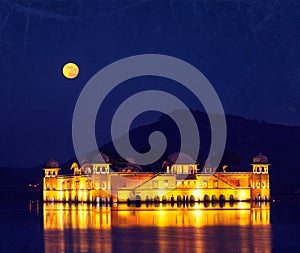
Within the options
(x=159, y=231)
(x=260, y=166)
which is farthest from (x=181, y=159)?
(x=159, y=231)

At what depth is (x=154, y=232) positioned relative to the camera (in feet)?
150

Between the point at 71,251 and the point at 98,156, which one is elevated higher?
the point at 98,156

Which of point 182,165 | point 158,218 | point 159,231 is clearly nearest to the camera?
point 159,231

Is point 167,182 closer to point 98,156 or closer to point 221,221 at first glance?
point 98,156

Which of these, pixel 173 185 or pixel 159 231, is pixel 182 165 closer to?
pixel 173 185

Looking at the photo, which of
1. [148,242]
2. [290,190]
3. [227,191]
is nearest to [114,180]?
[227,191]

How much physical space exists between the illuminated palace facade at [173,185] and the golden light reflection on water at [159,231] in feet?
42.0

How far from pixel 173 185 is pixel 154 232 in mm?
32662

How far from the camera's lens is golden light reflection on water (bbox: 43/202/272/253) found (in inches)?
1558

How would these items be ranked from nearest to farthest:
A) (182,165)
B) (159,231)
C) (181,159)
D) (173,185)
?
(159,231), (173,185), (182,165), (181,159)

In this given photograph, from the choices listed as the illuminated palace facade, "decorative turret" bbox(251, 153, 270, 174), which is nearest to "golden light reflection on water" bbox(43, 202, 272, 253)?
the illuminated palace facade

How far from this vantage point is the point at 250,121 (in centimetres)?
16475

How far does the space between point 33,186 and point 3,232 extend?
8778 centimetres

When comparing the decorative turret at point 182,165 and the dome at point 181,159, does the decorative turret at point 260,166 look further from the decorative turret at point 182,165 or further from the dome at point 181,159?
the decorative turret at point 182,165
